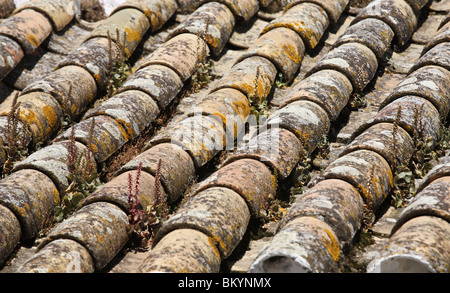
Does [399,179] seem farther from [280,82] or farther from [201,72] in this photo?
[201,72]

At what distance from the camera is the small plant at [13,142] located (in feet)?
18.2

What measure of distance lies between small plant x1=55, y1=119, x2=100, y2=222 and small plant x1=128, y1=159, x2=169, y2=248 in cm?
57

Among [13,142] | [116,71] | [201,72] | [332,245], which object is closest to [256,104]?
[201,72]

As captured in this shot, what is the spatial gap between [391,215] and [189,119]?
2012 millimetres

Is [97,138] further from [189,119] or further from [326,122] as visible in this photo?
[326,122]

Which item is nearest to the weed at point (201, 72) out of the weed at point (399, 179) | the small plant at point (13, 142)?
the small plant at point (13, 142)

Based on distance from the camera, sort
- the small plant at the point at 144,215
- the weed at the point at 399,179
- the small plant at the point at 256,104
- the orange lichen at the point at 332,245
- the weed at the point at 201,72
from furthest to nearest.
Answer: the weed at the point at 201,72 → the small plant at the point at 256,104 → the weed at the point at 399,179 → the small plant at the point at 144,215 → the orange lichen at the point at 332,245

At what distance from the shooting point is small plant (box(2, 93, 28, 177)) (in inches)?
219

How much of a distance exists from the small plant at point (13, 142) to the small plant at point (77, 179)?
55 centimetres

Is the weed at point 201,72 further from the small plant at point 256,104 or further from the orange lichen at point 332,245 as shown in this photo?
the orange lichen at point 332,245

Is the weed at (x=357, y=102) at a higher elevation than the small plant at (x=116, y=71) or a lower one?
lower

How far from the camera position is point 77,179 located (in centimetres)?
517

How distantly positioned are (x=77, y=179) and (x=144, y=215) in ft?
2.77
